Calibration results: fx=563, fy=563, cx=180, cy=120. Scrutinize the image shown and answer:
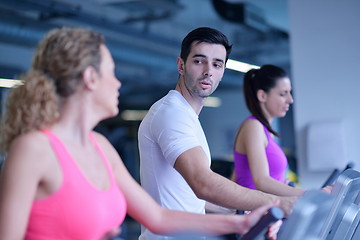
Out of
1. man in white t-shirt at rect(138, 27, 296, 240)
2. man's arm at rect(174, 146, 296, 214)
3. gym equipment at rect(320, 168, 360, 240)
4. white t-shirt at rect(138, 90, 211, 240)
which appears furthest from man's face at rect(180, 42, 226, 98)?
gym equipment at rect(320, 168, 360, 240)

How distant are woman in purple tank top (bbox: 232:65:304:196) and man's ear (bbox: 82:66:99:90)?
1.24 m

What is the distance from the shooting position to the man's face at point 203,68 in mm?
2271

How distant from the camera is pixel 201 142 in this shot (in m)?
Answer: 2.15

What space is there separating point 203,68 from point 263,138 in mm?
792

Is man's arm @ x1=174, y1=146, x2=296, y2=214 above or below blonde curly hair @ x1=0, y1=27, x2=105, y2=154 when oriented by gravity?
below

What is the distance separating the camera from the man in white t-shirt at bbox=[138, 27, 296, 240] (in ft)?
6.00

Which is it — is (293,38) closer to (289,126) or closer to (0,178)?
(0,178)

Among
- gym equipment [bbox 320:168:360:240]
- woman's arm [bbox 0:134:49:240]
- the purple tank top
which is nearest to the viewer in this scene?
woman's arm [bbox 0:134:49:240]

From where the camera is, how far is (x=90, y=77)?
4.54ft

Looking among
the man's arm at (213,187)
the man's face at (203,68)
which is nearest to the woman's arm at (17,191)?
the man's arm at (213,187)

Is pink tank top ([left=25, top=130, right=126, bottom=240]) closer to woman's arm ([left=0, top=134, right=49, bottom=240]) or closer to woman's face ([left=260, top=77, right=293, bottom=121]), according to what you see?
woman's arm ([left=0, top=134, right=49, bottom=240])

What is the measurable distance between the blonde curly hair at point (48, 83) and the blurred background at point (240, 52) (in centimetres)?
334

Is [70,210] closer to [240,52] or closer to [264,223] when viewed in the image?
[264,223]

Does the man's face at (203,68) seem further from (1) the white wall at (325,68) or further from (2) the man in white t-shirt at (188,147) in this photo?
(1) the white wall at (325,68)
